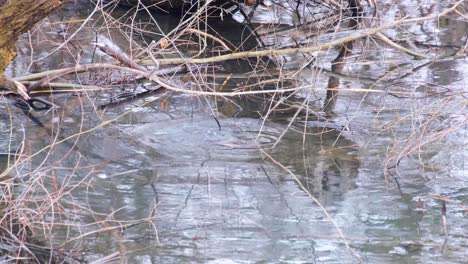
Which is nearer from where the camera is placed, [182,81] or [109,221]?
[109,221]

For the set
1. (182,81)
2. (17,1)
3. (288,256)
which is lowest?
(288,256)

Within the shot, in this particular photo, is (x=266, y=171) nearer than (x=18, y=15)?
No

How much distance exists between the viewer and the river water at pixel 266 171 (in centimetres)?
503

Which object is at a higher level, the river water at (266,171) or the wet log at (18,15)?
the wet log at (18,15)

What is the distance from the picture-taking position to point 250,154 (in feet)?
21.5

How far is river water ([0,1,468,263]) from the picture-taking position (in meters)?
5.03

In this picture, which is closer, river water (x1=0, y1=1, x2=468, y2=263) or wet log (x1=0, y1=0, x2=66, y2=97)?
river water (x1=0, y1=1, x2=468, y2=263)

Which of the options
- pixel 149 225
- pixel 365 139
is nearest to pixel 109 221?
pixel 149 225

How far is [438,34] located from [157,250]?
6.59m

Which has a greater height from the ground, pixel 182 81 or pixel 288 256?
pixel 182 81

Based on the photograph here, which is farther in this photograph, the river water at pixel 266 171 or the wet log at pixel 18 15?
the wet log at pixel 18 15

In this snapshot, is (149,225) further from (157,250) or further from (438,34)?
(438,34)

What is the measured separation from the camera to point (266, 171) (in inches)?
245

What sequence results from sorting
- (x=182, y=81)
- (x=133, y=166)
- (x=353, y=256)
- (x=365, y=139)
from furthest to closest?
(x=182, y=81) → (x=365, y=139) → (x=133, y=166) → (x=353, y=256)
